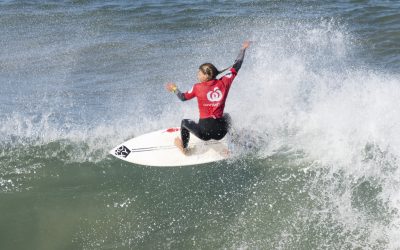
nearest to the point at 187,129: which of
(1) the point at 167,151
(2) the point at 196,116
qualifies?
(1) the point at 167,151

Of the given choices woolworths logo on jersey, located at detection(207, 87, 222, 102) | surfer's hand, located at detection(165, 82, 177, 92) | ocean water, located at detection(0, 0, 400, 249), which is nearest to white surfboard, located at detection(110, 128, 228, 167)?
ocean water, located at detection(0, 0, 400, 249)

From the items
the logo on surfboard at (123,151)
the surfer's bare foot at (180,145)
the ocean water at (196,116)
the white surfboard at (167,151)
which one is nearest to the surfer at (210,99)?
the surfer's bare foot at (180,145)

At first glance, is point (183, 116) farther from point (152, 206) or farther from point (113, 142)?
point (152, 206)

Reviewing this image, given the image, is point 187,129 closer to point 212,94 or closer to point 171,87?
point 212,94

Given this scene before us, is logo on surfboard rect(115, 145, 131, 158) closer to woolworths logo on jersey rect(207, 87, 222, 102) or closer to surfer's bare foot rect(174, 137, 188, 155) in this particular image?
surfer's bare foot rect(174, 137, 188, 155)

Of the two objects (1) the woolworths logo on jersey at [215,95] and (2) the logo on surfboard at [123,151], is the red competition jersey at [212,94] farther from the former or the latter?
(2) the logo on surfboard at [123,151]

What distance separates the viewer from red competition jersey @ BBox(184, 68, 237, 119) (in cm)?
829

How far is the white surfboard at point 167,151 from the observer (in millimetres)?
9148

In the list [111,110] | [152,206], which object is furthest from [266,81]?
[152,206]

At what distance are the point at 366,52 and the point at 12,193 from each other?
956 centimetres

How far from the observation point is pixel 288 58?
13.5m

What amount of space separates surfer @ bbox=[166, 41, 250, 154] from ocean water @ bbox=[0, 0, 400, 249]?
0.73 meters

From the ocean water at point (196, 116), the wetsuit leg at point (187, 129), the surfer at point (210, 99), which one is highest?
the surfer at point (210, 99)

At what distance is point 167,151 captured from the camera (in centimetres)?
929
